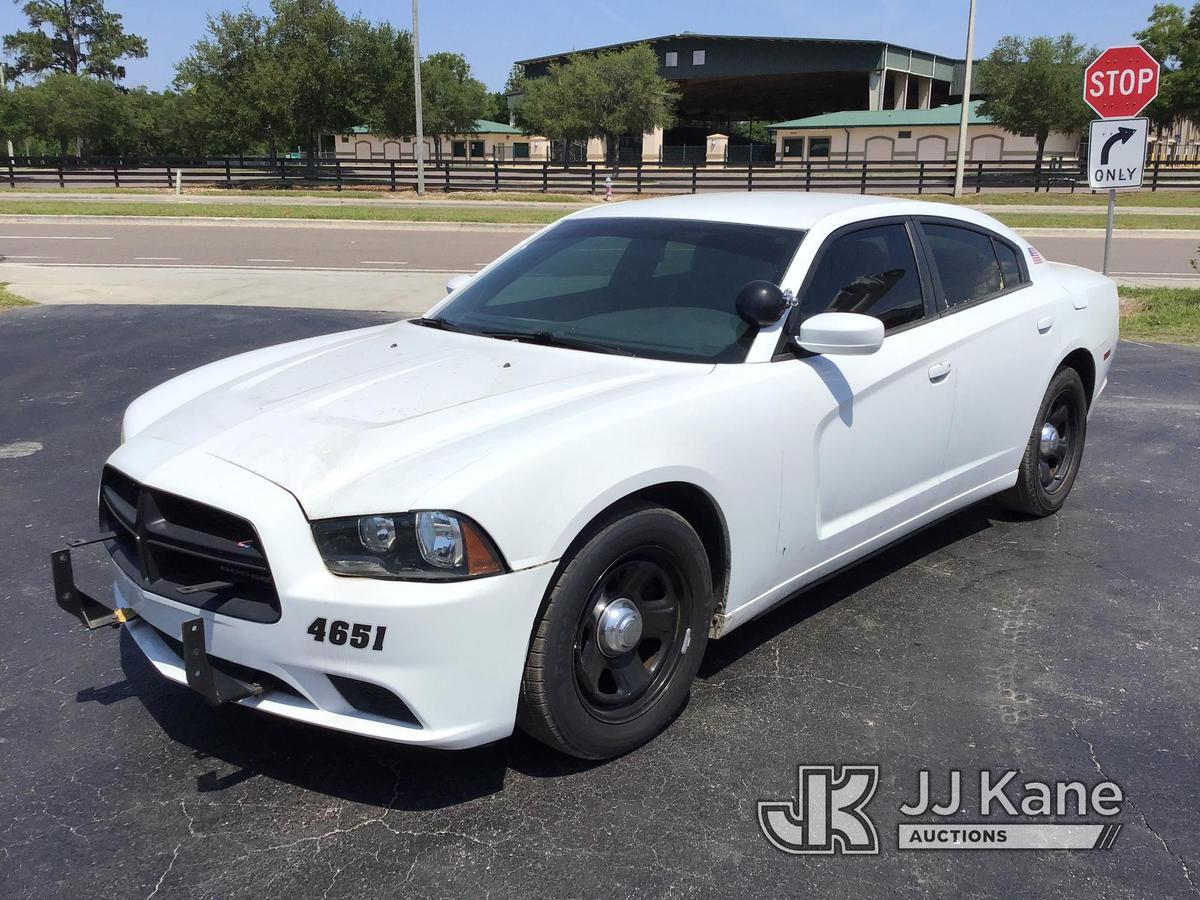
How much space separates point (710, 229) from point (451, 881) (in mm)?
2570

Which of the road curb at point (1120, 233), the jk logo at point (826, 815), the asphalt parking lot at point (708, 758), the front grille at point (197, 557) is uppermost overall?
the road curb at point (1120, 233)

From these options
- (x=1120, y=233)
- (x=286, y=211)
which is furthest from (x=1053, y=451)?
(x=286, y=211)

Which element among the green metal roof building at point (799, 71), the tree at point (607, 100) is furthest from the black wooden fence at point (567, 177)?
the green metal roof building at point (799, 71)

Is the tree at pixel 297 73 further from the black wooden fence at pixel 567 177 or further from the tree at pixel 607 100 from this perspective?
the tree at pixel 607 100

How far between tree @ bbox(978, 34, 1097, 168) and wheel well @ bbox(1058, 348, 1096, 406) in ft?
142

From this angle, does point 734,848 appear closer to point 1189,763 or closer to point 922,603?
point 1189,763

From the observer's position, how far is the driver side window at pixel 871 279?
3.95 m

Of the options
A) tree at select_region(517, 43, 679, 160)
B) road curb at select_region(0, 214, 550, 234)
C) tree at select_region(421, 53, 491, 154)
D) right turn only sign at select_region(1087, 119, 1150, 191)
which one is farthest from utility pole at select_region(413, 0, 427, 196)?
right turn only sign at select_region(1087, 119, 1150, 191)

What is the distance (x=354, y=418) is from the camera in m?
3.13

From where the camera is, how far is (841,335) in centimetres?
351

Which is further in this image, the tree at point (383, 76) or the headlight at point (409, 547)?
the tree at point (383, 76)

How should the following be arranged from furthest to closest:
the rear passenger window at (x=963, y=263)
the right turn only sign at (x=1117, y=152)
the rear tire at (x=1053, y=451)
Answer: the right turn only sign at (x=1117, y=152) → the rear tire at (x=1053, y=451) → the rear passenger window at (x=963, y=263)

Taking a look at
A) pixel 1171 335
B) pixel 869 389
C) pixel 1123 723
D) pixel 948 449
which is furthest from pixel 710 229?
pixel 1171 335

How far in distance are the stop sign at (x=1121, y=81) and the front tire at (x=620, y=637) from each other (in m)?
10.9
